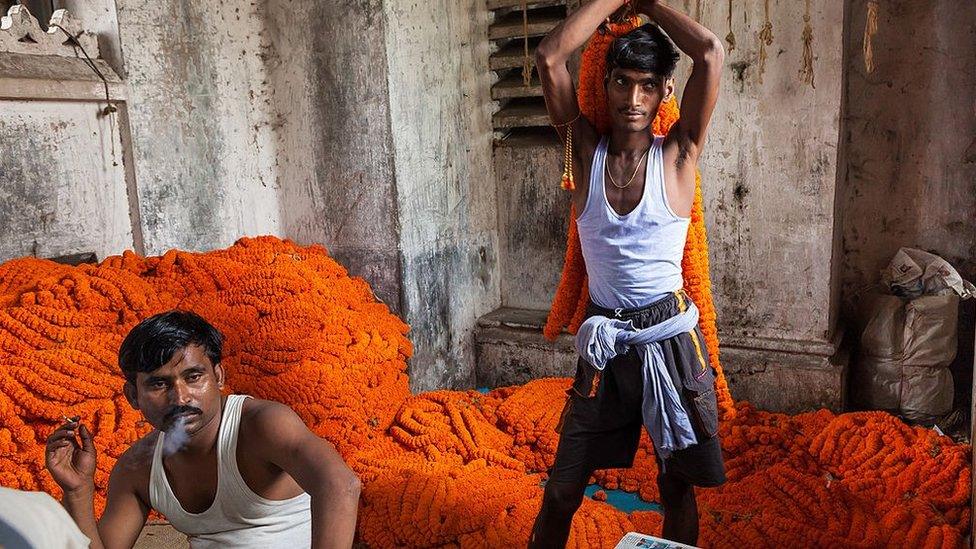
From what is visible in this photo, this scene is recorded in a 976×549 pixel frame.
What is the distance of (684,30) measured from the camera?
2.14 m

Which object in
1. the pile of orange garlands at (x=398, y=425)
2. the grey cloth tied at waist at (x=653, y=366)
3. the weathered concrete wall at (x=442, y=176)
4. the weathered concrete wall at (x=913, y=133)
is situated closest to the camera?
the grey cloth tied at waist at (x=653, y=366)

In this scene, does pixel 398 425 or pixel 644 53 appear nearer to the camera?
pixel 644 53

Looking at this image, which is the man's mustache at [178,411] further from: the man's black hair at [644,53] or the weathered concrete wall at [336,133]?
the weathered concrete wall at [336,133]

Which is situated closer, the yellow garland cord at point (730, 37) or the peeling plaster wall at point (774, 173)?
the peeling plaster wall at point (774, 173)

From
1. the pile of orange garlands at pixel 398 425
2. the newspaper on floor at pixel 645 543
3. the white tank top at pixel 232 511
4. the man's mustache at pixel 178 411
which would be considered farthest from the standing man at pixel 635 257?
the man's mustache at pixel 178 411

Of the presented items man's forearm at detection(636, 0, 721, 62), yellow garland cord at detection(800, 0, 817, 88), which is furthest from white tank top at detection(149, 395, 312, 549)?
yellow garland cord at detection(800, 0, 817, 88)

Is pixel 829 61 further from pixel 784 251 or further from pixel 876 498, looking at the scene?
pixel 876 498

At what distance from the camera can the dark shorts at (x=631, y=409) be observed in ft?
7.24

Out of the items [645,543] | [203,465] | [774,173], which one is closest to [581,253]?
[645,543]

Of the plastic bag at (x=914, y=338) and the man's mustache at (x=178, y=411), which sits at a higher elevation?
the man's mustache at (x=178, y=411)

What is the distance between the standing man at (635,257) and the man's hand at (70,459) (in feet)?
4.30

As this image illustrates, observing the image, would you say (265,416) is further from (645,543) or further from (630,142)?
(630,142)

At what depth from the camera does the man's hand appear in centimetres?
172

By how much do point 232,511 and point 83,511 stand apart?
352 mm
